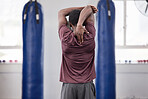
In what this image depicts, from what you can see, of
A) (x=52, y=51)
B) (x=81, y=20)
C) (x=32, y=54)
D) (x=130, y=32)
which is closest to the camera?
(x=81, y=20)

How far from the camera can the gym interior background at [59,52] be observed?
3492 mm

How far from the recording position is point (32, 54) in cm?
282

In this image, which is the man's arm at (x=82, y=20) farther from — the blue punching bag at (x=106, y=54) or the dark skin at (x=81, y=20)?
the blue punching bag at (x=106, y=54)

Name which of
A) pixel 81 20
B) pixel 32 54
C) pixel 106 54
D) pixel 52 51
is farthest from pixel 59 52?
pixel 81 20

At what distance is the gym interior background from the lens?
3.49 meters

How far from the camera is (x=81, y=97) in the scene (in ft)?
4.56

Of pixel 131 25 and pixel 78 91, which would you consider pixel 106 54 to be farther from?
pixel 78 91

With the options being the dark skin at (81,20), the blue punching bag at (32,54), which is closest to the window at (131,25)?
the blue punching bag at (32,54)

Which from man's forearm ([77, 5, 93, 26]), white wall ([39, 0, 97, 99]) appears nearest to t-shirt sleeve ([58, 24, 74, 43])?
man's forearm ([77, 5, 93, 26])

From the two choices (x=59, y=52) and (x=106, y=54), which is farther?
(x=59, y=52)

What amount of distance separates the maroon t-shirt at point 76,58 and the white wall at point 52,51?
210cm

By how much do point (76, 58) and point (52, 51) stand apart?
217 cm

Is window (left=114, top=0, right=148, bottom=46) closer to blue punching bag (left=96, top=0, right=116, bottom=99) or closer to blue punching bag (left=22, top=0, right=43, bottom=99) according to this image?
blue punching bag (left=96, top=0, right=116, bottom=99)

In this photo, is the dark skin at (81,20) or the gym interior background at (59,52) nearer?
the dark skin at (81,20)
